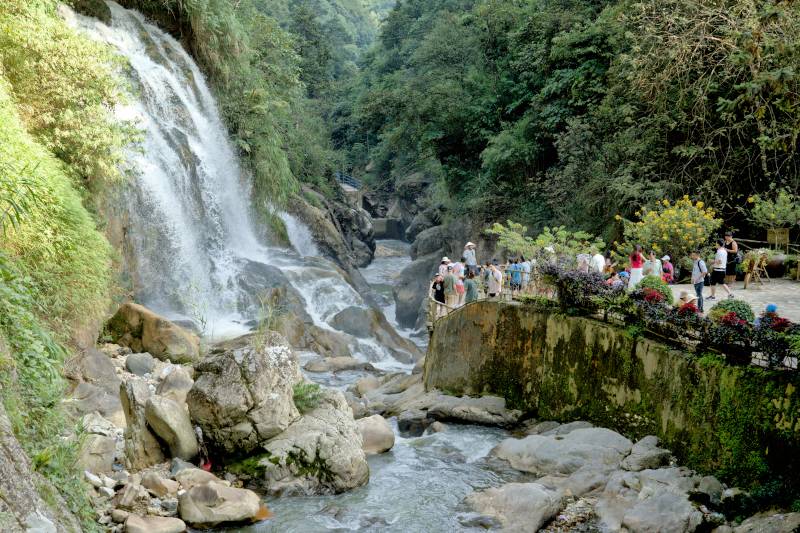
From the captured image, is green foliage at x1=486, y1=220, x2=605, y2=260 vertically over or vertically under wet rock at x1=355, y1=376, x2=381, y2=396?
over

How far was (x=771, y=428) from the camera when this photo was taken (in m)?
9.62

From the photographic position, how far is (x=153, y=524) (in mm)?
9000

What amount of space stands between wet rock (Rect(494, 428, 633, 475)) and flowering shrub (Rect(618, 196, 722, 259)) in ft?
23.7

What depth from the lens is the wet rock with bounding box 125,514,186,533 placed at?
8742 mm

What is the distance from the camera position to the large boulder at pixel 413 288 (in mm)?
31875

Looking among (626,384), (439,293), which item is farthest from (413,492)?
(439,293)

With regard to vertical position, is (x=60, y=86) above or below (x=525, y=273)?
above

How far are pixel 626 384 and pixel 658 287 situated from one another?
1.80m

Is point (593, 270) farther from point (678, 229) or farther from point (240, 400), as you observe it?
point (240, 400)

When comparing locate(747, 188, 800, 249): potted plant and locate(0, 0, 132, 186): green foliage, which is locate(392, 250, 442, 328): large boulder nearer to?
locate(747, 188, 800, 249): potted plant

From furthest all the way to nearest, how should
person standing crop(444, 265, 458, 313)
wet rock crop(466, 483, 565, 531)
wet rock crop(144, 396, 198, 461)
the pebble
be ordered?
person standing crop(444, 265, 458, 313) → wet rock crop(144, 396, 198, 461) → wet rock crop(466, 483, 565, 531) → the pebble

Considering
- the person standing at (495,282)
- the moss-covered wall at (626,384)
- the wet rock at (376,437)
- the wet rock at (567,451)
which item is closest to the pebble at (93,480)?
the wet rock at (376,437)

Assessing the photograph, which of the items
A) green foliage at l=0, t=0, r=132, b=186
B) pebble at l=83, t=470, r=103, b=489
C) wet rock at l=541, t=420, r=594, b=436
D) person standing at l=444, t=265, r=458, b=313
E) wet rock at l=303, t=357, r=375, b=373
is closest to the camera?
pebble at l=83, t=470, r=103, b=489

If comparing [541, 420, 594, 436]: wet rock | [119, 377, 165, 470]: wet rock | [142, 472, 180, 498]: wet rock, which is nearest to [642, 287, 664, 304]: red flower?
[541, 420, 594, 436]: wet rock
